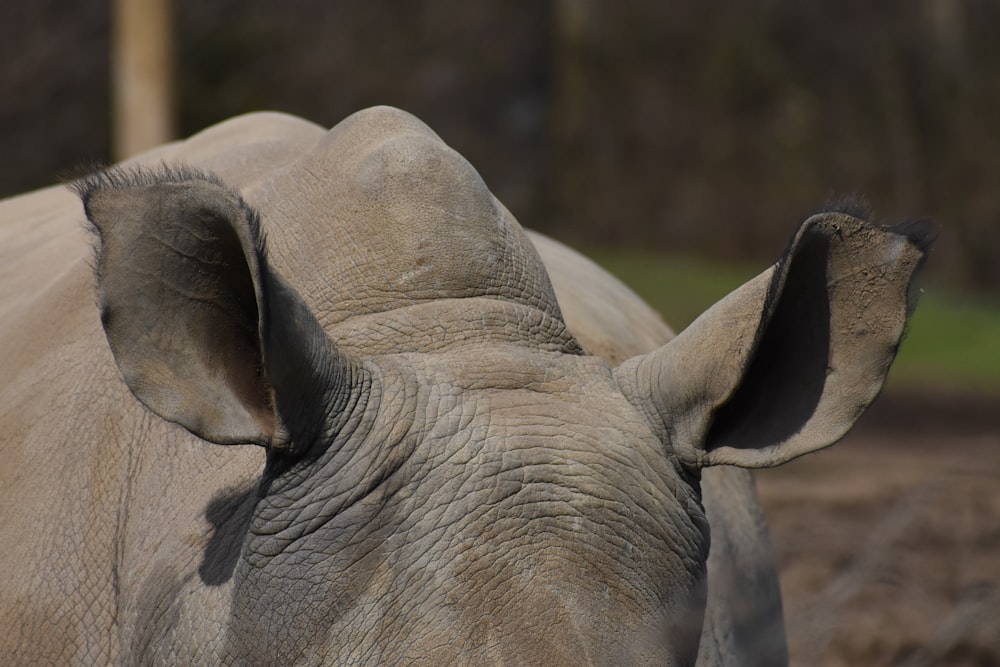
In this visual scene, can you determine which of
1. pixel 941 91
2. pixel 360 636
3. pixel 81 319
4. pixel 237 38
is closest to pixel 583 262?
pixel 81 319

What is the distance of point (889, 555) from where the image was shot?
7.97 m

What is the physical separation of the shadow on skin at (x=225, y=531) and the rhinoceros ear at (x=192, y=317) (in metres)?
0.21

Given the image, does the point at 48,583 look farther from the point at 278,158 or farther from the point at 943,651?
the point at 943,651

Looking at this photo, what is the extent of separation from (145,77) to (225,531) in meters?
7.01

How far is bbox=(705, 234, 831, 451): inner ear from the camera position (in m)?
2.57

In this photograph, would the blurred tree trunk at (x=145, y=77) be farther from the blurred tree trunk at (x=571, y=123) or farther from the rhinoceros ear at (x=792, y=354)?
the blurred tree trunk at (x=571, y=123)

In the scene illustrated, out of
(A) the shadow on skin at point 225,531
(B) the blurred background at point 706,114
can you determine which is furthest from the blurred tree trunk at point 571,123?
(A) the shadow on skin at point 225,531

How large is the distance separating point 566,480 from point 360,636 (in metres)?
0.41

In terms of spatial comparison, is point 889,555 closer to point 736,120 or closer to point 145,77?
point 145,77

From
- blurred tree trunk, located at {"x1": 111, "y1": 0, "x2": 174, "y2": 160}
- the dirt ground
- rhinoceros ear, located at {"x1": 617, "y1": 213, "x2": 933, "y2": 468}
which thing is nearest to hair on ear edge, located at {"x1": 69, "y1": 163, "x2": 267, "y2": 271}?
rhinoceros ear, located at {"x1": 617, "y1": 213, "x2": 933, "y2": 468}

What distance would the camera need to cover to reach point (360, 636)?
2.21m

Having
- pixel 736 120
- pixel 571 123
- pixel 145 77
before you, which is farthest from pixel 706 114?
pixel 145 77

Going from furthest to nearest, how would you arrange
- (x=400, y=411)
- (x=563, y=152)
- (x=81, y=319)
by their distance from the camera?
(x=563, y=152) < (x=81, y=319) < (x=400, y=411)

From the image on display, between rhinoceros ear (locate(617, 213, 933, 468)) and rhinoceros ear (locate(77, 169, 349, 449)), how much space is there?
24.0 inches
